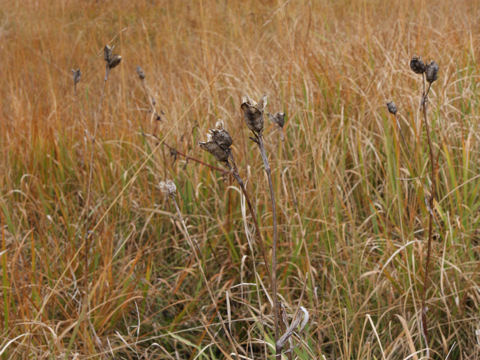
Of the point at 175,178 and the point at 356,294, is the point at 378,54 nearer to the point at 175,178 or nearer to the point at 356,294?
the point at 175,178

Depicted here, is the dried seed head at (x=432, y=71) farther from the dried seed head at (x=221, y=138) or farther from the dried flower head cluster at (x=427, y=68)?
the dried seed head at (x=221, y=138)

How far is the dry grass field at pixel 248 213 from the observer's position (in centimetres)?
119

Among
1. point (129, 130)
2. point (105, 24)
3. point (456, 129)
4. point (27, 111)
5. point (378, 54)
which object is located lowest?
point (456, 129)

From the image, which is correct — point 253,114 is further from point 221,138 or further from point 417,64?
point 417,64

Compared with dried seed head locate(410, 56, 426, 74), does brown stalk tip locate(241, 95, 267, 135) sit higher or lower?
higher

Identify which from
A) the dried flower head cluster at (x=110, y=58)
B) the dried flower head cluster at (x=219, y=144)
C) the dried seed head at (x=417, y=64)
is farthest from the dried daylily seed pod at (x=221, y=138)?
the dried flower head cluster at (x=110, y=58)

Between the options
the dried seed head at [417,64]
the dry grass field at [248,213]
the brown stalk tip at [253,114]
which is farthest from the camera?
the dry grass field at [248,213]

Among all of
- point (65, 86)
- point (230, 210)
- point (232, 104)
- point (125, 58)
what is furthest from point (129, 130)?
point (125, 58)

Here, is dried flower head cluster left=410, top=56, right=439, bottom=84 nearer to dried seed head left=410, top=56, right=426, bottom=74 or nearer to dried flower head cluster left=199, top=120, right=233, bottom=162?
dried seed head left=410, top=56, right=426, bottom=74

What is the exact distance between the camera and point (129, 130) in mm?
2178

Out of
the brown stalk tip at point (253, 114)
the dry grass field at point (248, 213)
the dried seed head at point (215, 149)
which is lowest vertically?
the dry grass field at point (248, 213)

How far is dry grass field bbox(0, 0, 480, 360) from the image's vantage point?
119 cm

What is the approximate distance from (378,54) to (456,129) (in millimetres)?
664

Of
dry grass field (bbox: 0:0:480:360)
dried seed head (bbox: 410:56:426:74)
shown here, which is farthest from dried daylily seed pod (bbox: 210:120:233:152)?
dried seed head (bbox: 410:56:426:74)
